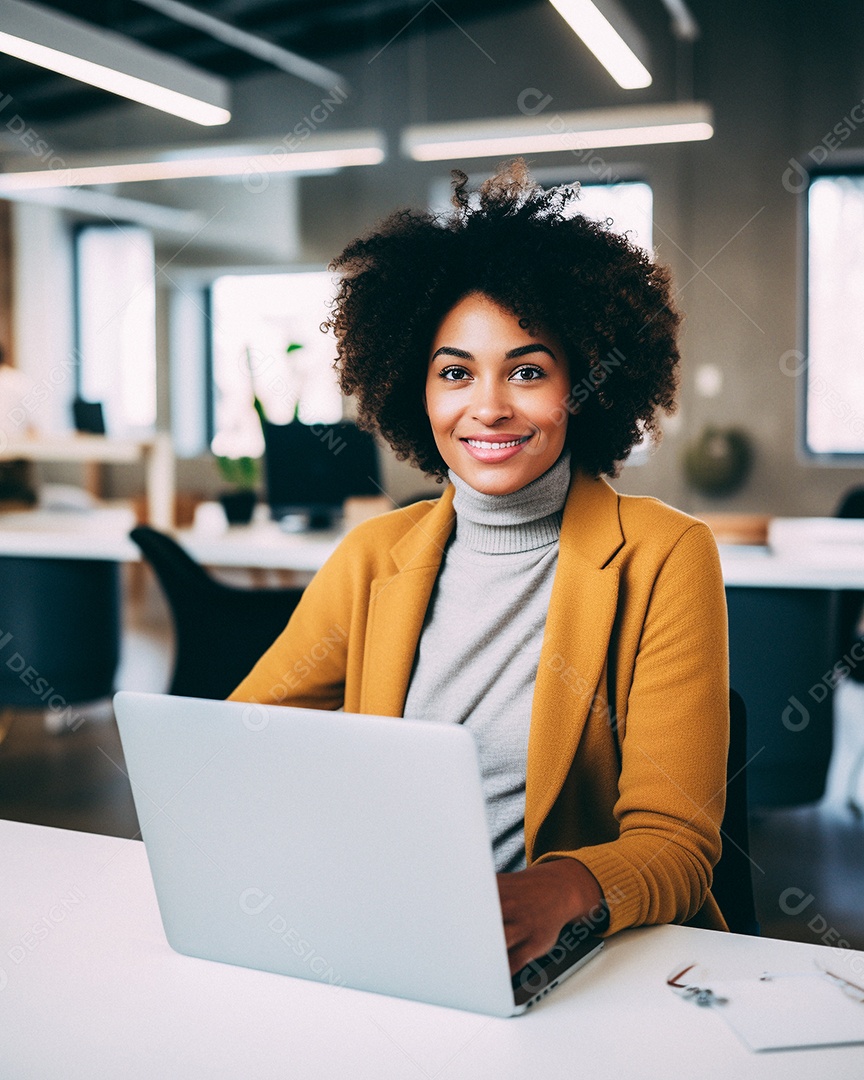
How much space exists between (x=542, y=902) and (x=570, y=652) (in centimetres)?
39

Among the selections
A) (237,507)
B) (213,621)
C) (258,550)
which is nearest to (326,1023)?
(213,621)

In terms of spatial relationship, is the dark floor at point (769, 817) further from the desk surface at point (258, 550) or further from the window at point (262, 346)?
the window at point (262, 346)

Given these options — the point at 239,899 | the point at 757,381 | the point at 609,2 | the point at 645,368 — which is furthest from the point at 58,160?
the point at 239,899

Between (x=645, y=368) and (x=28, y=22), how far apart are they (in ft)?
6.99

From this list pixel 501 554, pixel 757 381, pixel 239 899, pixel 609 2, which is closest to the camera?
pixel 239 899

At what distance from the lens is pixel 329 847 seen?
806 mm

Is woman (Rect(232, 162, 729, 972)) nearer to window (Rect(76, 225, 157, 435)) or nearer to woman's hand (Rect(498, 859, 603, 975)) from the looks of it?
woman's hand (Rect(498, 859, 603, 975))

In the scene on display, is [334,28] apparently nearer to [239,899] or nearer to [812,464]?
[812,464]

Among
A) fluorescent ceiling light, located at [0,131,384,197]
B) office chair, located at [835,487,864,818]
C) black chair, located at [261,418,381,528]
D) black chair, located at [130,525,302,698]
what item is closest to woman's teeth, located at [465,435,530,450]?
black chair, located at [130,525,302,698]

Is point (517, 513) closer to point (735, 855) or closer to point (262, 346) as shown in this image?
point (735, 855)

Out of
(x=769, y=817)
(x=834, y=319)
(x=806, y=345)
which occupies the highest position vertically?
(x=834, y=319)

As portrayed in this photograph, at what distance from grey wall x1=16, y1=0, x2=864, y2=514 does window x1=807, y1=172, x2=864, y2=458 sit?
13cm

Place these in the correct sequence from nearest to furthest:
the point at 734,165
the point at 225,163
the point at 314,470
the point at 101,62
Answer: the point at 101,62 < the point at 314,470 < the point at 225,163 < the point at 734,165

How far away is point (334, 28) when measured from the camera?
7.28 meters
